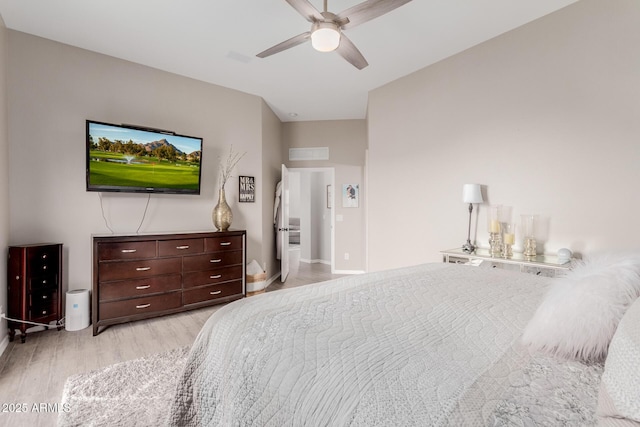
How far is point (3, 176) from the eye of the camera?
2646 mm

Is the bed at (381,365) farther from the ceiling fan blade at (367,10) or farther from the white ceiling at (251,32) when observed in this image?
the white ceiling at (251,32)

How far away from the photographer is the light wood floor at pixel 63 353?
1.86m

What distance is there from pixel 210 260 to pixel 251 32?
246cm

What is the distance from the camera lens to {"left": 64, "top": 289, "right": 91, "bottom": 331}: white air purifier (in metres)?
2.91

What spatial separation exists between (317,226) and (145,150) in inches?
171

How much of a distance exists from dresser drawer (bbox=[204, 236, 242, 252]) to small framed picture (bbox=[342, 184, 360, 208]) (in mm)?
2459

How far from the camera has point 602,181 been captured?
7.73 ft

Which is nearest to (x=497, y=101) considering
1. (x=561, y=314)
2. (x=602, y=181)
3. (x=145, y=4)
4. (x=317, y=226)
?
(x=602, y=181)

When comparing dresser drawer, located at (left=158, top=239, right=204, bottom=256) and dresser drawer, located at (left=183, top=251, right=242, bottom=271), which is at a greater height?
dresser drawer, located at (left=158, top=239, right=204, bottom=256)

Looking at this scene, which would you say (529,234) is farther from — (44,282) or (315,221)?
(315,221)

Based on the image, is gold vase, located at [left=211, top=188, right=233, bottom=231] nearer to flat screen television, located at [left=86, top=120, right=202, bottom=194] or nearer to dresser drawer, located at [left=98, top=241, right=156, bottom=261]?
flat screen television, located at [left=86, top=120, right=202, bottom=194]

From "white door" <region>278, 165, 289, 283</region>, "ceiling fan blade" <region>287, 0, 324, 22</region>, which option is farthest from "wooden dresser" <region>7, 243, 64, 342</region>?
"ceiling fan blade" <region>287, 0, 324, 22</region>

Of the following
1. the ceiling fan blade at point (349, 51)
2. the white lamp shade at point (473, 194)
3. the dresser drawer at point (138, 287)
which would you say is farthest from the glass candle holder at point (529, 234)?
the dresser drawer at point (138, 287)

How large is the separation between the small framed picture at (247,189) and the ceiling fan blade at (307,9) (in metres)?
2.63
